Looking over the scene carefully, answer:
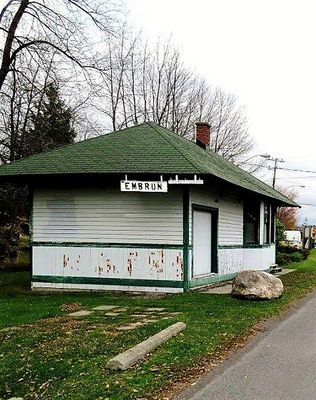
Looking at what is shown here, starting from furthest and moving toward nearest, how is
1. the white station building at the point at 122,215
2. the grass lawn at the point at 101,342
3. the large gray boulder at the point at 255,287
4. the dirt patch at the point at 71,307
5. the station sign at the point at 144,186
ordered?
the white station building at the point at 122,215 → the station sign at the point at 144,186 → the large gray boulder at the point at 255,287 → the dirt patch at the point at 71,307 → the grass lawn at the point at 101,342

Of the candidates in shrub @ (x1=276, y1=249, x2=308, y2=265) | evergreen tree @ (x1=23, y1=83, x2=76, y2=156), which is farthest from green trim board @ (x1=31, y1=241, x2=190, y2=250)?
shrub @ (x1=276, y1=249, x2=308, y2=265)

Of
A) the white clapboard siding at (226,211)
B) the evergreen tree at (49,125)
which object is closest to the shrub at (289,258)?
the white clapboard siding at (226,211)

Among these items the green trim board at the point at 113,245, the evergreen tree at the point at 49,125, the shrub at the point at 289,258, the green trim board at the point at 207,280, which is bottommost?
the shrub at the point at 289,258

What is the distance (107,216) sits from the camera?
1616cm

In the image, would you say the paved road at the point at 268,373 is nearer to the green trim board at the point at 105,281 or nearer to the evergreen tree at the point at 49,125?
the green trim board at the point at 105,281

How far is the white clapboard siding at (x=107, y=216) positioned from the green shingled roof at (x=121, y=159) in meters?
0.75

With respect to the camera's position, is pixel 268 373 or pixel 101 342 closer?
pixel 268 373

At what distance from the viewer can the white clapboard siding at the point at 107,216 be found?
15.6 metres

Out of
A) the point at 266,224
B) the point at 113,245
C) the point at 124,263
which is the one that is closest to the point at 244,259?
the point at 266,224

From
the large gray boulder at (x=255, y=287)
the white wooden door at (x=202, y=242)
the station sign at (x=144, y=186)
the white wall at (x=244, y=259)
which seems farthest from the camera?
the white wall at (x=244, y=259)

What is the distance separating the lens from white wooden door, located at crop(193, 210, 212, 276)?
54.6 ft

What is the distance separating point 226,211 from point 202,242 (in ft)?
7.52

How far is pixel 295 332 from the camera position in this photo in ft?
33.0

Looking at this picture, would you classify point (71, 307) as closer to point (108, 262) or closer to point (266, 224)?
point (108, 262)
